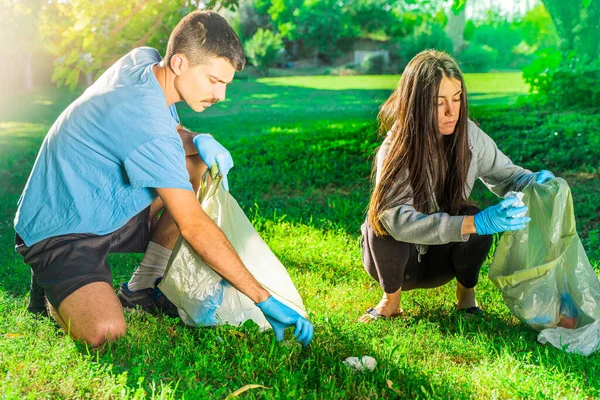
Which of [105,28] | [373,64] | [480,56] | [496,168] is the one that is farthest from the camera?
[373,64]

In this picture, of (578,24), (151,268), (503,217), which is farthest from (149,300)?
(578,24)

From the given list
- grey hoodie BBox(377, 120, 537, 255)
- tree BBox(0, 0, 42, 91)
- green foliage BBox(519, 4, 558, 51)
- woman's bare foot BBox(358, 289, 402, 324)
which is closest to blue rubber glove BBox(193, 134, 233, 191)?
grey hoodie BBox(377, 120, 537, 255)

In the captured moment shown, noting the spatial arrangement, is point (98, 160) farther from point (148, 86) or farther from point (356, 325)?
point (356, 325)

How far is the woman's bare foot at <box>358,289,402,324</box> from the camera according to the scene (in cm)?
295

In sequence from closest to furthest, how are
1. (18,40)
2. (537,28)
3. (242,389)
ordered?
(242,389) → (18,40) → (537,28)

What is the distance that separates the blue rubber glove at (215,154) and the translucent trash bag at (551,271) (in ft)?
3.85

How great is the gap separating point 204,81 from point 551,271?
1.55 meters

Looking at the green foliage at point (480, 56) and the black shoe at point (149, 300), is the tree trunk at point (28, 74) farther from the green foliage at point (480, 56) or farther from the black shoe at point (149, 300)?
the black shoe at point (149, 300)

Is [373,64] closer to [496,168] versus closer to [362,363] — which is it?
[496,168]

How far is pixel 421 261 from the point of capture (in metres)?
3.02

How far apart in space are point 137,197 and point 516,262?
60.7 inches

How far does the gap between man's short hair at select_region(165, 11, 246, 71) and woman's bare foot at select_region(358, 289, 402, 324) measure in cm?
119

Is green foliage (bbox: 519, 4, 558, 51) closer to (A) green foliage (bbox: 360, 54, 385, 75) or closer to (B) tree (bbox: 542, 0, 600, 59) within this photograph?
(B) tree (bbox: 542, 0, 600, 59)

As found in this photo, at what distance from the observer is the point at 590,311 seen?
2688 millimetres
